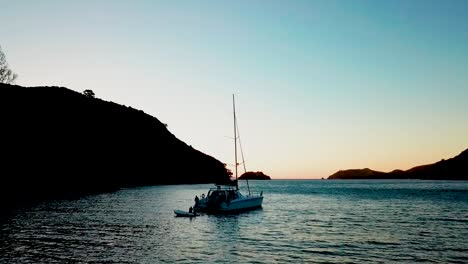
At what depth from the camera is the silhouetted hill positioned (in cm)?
10062

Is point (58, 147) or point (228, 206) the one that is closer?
point (228, 206)

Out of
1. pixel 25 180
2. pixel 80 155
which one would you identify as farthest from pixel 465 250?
pixel 80 155

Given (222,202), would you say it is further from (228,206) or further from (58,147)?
(58,147)

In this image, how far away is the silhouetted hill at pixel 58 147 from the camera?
3962 inches

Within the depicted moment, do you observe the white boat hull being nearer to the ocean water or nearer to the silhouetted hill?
the ocean water

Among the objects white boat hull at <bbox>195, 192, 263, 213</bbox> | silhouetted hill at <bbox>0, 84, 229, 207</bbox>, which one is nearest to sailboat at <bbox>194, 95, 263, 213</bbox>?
white boat hull at <bbox>195, 192, 263, 213</bbox>

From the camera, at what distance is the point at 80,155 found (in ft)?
477

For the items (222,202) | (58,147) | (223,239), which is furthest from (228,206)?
(58,147)

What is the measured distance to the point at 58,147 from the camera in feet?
438

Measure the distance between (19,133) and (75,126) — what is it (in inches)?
1828

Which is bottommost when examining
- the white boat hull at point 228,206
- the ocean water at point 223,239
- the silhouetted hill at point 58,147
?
the ocean water at point 223,239

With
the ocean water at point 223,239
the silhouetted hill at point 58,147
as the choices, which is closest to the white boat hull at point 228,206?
the ocean water at point 223,239

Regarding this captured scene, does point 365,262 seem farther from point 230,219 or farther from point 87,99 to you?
point 87,99

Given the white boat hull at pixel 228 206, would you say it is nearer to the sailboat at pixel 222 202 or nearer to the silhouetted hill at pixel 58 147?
the sailboat at pixel 222 202
